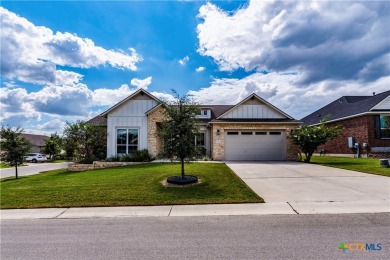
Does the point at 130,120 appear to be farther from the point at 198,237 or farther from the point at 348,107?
the point at 348,107

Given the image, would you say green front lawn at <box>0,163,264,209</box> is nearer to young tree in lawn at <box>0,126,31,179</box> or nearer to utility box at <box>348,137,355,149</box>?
young tree in lawn at <box>0,126,31,179</box>

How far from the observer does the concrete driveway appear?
6.74 m

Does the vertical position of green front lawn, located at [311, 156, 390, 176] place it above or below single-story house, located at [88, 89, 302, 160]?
below

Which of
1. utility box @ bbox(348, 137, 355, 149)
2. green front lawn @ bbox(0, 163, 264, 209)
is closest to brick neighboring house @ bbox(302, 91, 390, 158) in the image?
utility box @ bbox(348, 137, 355, 149)

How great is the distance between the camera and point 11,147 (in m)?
14.5

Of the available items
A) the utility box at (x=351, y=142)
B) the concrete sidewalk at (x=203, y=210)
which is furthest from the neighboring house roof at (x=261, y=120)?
the concrete sidewalk at (x=203, y=210)

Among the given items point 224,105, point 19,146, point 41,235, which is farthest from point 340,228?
point 224,105

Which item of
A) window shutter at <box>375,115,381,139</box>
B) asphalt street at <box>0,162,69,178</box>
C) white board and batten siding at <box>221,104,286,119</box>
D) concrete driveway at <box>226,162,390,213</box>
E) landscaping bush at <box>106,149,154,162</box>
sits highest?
A: white board and batten siding at <box>221,104,286,119</box>

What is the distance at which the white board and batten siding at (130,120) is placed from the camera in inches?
720

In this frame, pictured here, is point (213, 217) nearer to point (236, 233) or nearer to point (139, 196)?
point (236, 233)

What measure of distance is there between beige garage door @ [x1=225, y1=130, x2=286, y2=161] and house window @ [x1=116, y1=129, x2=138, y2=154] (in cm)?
719

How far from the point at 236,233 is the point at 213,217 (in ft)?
4.00

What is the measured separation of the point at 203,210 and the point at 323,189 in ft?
15.3

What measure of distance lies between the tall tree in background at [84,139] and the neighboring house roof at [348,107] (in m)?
22.3
